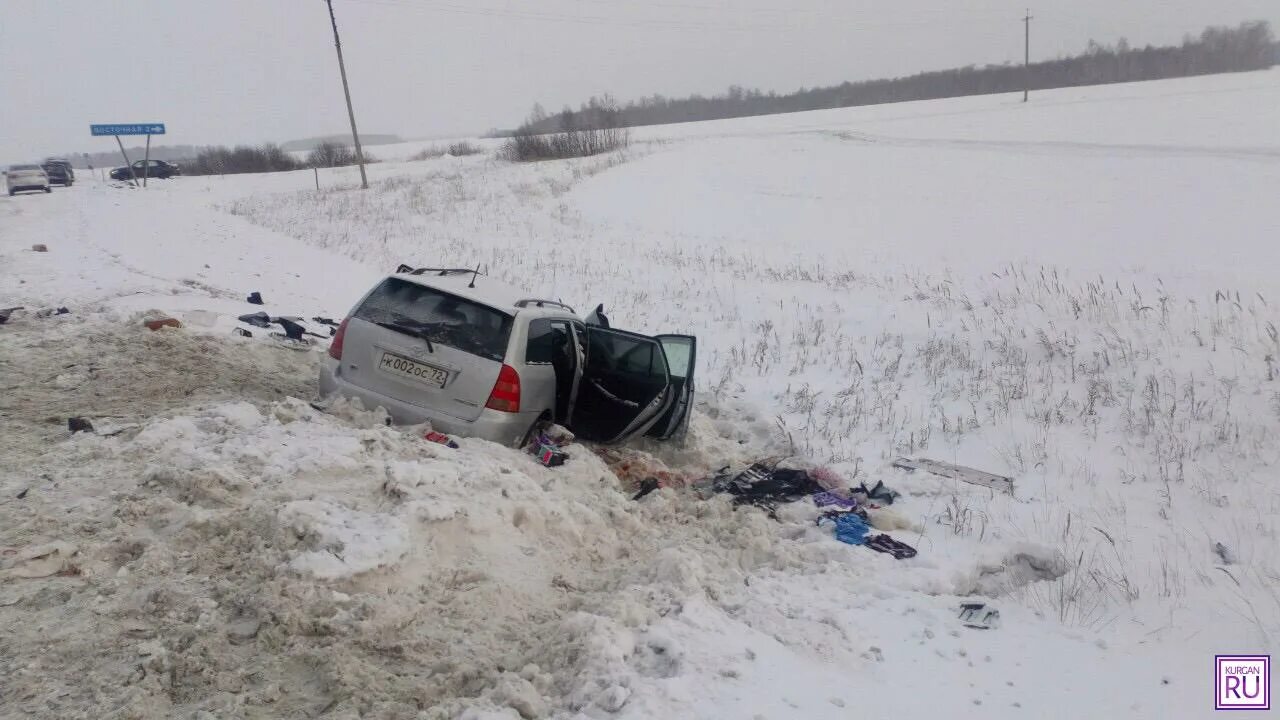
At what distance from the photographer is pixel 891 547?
5.16m

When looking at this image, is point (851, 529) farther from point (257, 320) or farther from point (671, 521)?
point (257, 320)

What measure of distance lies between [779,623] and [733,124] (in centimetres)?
7893

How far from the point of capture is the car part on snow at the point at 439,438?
5285mm

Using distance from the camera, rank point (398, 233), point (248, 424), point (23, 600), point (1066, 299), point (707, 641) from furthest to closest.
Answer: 1. point (398, 233)
2. point (1066, 299)
3. point (248, 424)
4. point (707, 641)
5. point (23, 600)

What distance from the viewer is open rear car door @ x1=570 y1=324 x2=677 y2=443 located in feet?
20.7

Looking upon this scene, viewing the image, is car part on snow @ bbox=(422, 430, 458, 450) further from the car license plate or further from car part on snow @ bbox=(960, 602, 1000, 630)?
car part on snow @ bbox=(960, 602, 1000, 630)

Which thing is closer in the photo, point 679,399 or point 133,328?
point 679,399

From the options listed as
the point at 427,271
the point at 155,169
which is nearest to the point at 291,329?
the point at 427,271

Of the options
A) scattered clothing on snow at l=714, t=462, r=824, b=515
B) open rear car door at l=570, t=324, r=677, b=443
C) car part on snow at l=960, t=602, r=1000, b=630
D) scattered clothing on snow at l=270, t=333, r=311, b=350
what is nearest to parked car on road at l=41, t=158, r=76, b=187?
scattered clothing on snow at l=270, t=333, r=311, b=350

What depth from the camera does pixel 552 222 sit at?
23734mm

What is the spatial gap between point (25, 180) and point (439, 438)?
109 ft

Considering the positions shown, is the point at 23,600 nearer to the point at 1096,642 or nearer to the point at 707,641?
the point at 707,641

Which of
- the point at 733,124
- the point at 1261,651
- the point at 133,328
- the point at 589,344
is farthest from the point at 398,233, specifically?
the point at 733,124

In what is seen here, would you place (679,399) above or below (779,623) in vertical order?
above
